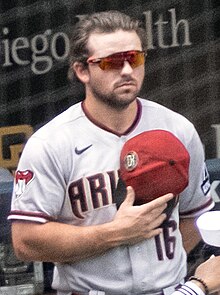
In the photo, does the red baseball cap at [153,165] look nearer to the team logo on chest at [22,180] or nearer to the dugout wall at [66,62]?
the team logo on chest at [22,180]

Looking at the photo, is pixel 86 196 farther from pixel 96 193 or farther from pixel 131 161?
pixel 131 161

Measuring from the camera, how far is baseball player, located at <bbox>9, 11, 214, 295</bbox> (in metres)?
3.40

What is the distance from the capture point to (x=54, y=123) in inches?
138

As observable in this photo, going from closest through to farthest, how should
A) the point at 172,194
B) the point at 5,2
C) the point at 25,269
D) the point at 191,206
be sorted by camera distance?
the point at 172,194 → the point at 191,206 → the point at 25,269 → the point at 5,2

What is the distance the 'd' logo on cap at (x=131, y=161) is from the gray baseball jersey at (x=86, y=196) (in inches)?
4.4

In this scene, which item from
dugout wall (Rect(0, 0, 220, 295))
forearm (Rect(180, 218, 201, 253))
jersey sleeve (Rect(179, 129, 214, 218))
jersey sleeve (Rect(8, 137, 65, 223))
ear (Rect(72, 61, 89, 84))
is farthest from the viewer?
dugout wall (Rect(0, 0, 220, 295))

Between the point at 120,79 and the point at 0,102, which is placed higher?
the point at 120,79

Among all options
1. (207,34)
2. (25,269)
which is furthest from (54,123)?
(207,34)

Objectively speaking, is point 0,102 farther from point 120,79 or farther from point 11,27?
point 120,79

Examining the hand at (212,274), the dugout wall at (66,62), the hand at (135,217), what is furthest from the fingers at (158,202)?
the dugout wall at (66,62)

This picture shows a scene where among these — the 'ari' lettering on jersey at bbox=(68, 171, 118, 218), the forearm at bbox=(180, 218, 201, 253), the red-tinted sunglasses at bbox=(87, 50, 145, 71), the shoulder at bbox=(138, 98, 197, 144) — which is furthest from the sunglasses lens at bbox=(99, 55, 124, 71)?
the forearm at bbox=(180, 218, 201, 253)

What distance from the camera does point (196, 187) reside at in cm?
372

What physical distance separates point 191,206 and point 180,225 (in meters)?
0.09

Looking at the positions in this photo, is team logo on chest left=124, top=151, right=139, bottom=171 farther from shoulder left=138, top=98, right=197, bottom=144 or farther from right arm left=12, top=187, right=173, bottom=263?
shoulder left=138, top=98, right=197, bottom=144
